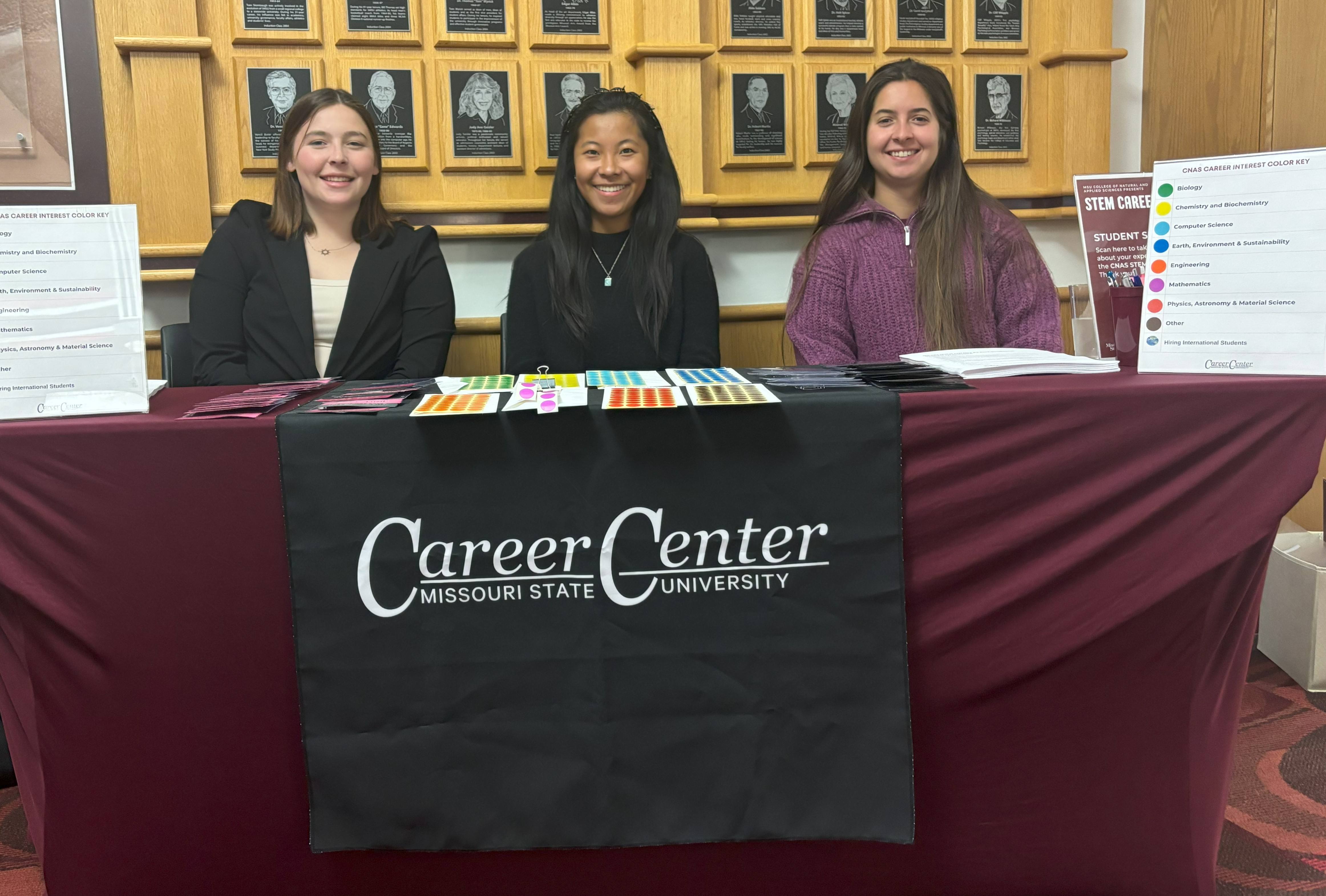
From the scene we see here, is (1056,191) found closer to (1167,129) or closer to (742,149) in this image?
(1167,129)

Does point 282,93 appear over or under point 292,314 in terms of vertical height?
over

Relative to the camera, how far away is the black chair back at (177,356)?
7.85 feet

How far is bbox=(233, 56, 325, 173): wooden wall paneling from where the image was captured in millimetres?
2596

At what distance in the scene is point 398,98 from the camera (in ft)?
8.82

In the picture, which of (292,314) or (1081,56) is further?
(1081,56)

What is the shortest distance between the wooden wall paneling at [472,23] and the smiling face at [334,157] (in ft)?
1.58

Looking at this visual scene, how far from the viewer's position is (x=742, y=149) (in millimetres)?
2836

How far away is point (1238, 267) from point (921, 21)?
184 centimetres

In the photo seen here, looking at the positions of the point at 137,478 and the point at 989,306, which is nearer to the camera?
the point at 137,478

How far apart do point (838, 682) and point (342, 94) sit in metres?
1.95

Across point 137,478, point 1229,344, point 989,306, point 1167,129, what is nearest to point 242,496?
point 137,478

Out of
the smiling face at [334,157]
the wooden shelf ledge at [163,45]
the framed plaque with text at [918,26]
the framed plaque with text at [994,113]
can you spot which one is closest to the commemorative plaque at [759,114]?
the framed plaque with text at [918,26]

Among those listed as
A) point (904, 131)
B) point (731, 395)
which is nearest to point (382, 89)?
point (904, 131)

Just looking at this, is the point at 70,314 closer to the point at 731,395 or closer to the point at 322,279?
the point at 731,395
